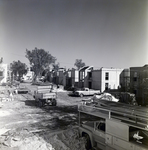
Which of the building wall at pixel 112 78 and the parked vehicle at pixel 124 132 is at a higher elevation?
the building wall at pixel 112 78

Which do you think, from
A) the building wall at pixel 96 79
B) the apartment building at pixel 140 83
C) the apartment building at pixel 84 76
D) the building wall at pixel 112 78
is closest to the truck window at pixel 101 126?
the apartment building at pixel 140 83

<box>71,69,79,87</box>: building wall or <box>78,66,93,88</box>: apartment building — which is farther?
<box>71,69,79,87</box>: building wall

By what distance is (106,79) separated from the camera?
28.6m

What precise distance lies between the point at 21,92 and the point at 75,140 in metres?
20.9

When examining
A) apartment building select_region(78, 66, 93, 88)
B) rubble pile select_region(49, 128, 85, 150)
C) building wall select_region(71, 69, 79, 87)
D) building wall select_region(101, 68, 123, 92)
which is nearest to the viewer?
rubble pile select_region(49, 128, 85, 150)

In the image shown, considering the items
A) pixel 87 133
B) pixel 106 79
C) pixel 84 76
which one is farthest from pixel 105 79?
pixel 87 133

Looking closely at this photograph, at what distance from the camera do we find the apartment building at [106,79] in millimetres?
28172

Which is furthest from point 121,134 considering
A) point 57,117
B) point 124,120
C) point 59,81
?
point 59,81

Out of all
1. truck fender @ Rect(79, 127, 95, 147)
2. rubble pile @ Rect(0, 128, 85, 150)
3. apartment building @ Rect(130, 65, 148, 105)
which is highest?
apartment building @ Rect(130, 65, 148, 105)

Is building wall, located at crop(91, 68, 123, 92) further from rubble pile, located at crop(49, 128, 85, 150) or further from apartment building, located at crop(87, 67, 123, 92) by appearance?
rubble pile, located at crop(49, 128, 85, 150)

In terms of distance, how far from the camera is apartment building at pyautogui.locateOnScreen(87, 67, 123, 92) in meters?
28.2

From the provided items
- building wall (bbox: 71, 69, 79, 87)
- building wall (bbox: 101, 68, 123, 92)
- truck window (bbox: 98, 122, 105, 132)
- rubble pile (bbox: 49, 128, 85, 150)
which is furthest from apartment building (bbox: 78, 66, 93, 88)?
truck window (bbox: 98, 122, 105, 132)

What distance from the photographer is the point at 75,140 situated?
7.75 m

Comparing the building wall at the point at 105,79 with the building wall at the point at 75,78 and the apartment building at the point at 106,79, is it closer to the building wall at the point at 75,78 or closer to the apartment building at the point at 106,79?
the apartment building at the point at 106,79
